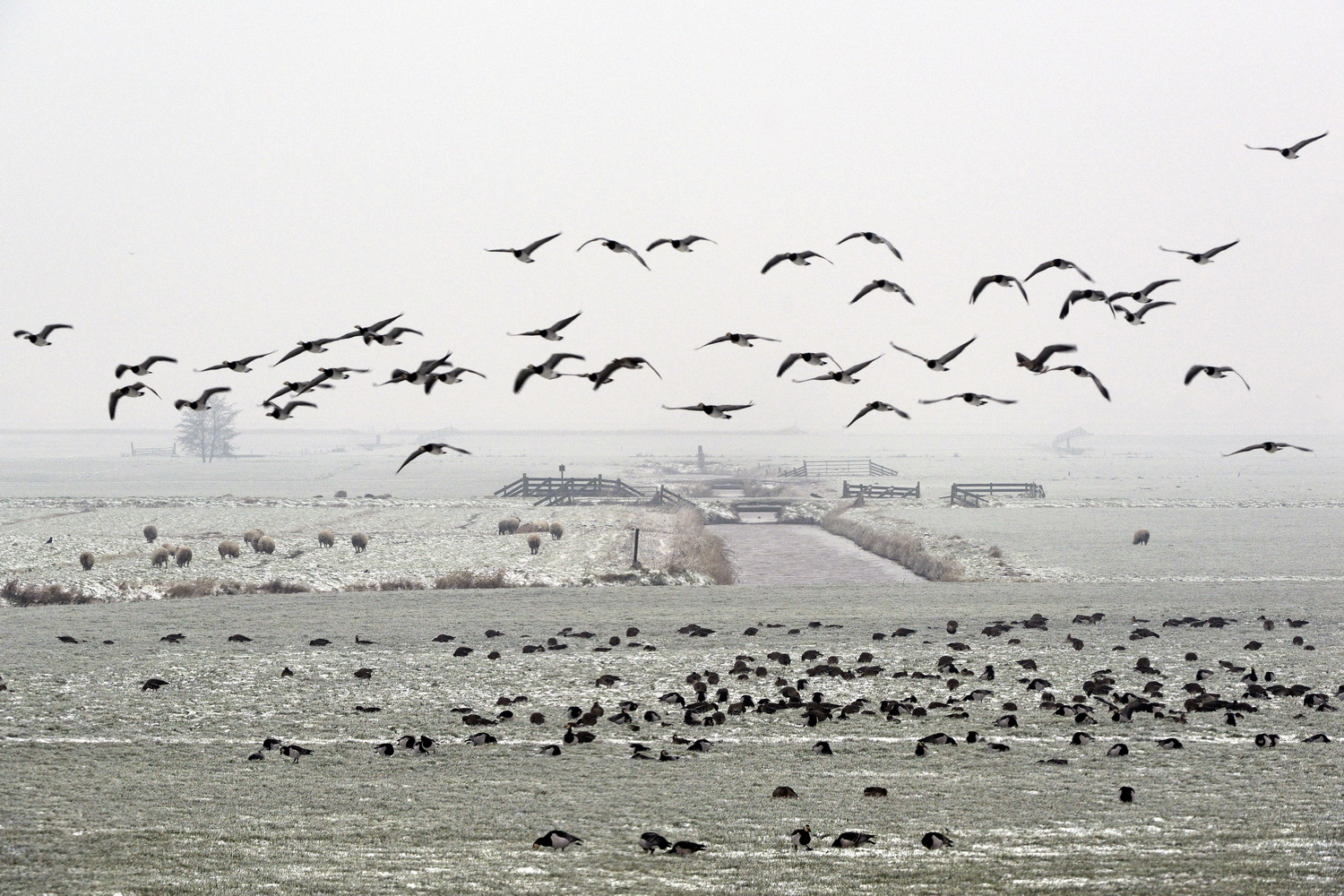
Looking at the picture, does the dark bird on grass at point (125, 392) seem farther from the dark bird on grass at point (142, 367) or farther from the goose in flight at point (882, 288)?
the goose in flight at point (882, 288)

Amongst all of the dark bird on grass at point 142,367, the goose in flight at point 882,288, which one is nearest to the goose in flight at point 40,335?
the dark bird on grass at point 142,367

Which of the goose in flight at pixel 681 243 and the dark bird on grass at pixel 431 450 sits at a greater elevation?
the goose in flight at pixel 681 243

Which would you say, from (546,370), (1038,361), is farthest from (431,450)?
(1038,361)

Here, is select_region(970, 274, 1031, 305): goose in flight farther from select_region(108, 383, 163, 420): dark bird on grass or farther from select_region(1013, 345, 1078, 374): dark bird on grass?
select_region(108, 383, 163, 420): dark bird on grass

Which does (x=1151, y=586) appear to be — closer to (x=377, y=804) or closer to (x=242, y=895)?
(x=377, y=804)

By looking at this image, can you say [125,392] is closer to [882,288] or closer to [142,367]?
[142,367]

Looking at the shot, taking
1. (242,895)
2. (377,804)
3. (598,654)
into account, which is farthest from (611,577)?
(242,895)

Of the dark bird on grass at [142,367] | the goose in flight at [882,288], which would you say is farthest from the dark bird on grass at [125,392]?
the goose in flight at [882,288]

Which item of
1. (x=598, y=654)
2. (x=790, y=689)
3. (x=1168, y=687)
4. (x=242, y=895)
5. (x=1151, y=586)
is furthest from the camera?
(x=1151, y=586)

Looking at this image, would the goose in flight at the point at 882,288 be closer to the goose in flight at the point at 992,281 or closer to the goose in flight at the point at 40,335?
the goose in flight at the point at 992,281

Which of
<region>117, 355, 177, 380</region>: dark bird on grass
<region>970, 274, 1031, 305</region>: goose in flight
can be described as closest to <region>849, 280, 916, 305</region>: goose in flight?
<region>970, 274, 1031, 305</region>: goose in flight

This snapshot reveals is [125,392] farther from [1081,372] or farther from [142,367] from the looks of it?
[1081,372]

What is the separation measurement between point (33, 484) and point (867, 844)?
15776 cm

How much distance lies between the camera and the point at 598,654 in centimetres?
2886
